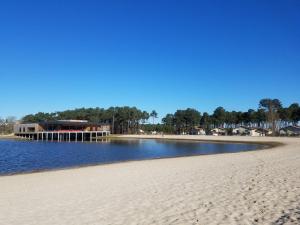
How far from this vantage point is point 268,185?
11.9 meters

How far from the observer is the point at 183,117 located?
155 metres

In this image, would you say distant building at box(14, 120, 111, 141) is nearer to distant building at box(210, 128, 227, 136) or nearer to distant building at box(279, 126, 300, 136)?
distant building at box(210, 128, 227, 136)

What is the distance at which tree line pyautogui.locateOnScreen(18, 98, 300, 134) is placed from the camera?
449 feet

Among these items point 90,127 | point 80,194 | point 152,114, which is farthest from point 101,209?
point 152,114

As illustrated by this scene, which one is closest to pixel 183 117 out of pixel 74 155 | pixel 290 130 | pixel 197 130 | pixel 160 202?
pixel 197 130

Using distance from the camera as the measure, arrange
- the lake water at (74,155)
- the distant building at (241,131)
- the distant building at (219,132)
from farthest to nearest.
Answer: the distant building at (219,132) → the distant building at (241,131) → the lake water at (74,155)

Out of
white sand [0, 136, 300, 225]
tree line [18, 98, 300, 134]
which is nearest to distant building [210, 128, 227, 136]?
tree line [18, 98, 300, 134]

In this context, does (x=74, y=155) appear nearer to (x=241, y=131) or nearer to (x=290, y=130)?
(x=290, y=130)

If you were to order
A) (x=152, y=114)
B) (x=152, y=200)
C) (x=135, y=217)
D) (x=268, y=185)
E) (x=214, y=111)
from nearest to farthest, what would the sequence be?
(x=135, y=217) → (x=152, y=200) → (x=268, y=185) → (x=214, y=111) → (x=152, y=114)

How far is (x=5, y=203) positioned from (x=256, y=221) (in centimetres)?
780

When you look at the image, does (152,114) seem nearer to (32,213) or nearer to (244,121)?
(244,121)

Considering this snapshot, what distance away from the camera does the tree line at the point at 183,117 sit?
136750mm

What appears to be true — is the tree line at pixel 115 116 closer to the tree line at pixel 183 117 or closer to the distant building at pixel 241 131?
the tree line at pixel 183 117

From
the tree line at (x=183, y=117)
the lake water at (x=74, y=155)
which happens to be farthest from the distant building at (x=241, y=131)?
the lake water at (x=74, y=155)
